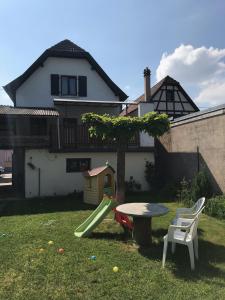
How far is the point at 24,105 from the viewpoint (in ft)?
62.5

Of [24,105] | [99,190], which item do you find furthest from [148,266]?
[24,105]

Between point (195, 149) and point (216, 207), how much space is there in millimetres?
3808

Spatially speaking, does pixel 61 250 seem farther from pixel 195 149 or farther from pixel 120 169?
pixel 195 149

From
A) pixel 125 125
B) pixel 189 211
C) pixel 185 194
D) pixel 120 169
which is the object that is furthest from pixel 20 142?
pixel 189 211

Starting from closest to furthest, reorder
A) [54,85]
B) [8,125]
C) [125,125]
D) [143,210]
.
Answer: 1. [143,210]
2. [125,125]
3. [8,125]
4. [54,85]

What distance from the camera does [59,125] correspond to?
15.5m

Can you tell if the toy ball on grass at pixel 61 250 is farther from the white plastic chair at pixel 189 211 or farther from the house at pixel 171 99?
the house at pixel 171 99

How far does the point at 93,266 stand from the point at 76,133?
10.4 m

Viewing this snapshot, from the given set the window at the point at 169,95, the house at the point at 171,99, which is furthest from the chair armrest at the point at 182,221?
the window at the point at 169,95

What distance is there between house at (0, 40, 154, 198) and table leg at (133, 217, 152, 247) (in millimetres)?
8602

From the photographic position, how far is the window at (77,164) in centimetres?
1567

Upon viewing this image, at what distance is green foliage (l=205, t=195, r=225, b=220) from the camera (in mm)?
9812

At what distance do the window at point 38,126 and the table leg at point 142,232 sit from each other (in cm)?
1293

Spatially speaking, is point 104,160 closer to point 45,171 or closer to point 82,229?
point 45,171
